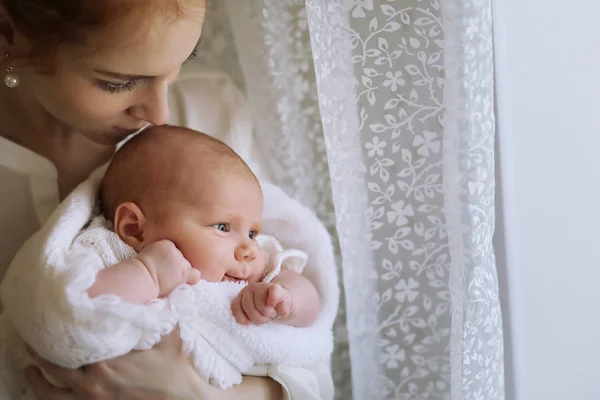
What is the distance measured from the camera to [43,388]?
77 centimetres

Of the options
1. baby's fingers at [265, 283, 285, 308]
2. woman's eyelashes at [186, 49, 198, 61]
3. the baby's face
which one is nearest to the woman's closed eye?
the baby's face

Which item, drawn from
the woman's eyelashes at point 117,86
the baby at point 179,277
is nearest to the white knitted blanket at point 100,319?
the baby at point 179,277

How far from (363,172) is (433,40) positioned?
0.62 ft

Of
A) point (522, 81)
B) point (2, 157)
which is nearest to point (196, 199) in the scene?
point (2, 157)

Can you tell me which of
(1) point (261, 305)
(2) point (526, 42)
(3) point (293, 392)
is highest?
(2) point (526, 42)

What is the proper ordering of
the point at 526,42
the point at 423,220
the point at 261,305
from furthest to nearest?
the point at 526,42
the point at 423,220
the point at 261,305

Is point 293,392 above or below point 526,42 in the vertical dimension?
below

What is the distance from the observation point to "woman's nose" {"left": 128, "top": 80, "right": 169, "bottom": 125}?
0.84 meters

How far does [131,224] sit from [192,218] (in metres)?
0.07

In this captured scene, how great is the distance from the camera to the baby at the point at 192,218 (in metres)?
0.76

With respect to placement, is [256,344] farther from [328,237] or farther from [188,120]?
[188,120]

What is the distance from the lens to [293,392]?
816 millimetres

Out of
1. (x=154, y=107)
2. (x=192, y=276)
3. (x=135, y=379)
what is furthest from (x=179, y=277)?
(x=154, y=107)

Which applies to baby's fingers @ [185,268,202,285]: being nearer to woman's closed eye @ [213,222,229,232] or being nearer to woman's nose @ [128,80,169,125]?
woman's closed eye @ [213,222,229,232]
